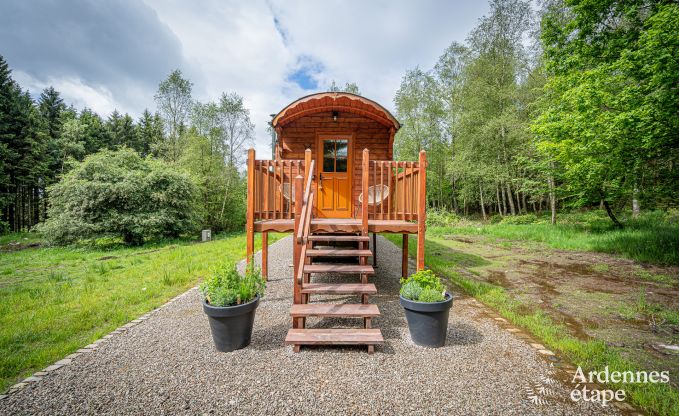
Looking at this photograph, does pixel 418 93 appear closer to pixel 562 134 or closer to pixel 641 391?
pixel 562 134

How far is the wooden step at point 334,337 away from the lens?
296cm

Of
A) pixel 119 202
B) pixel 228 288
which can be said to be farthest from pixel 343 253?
pixel 119 202

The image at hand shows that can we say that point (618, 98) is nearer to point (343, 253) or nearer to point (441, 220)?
point (343, 253)

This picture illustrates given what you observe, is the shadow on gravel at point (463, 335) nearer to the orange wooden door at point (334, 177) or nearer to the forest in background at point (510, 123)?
the orange wooden door at point (334, 177)

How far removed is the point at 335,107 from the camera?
6.22 meters

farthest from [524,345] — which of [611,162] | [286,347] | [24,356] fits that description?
[611,162]

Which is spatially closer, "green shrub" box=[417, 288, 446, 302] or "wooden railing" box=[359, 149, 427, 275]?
"green shrub" box=[417, 288, 446, 302]

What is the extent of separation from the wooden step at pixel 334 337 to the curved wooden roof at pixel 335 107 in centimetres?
443

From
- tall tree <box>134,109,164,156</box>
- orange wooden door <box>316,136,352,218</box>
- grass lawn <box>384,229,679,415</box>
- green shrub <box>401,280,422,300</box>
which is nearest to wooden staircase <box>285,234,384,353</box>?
green shrub <box>401,280,422,300</box>

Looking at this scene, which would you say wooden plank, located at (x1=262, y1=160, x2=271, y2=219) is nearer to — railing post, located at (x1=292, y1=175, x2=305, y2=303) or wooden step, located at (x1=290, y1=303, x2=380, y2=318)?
railing post, located at (x1=292, y1=175, x2=305, y2=303)

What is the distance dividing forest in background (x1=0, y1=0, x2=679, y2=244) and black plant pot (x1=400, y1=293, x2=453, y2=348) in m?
6.70

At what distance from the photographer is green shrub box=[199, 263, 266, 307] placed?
3020 millimetres

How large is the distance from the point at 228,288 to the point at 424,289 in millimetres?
2221

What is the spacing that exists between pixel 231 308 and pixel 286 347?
29.6 inches
